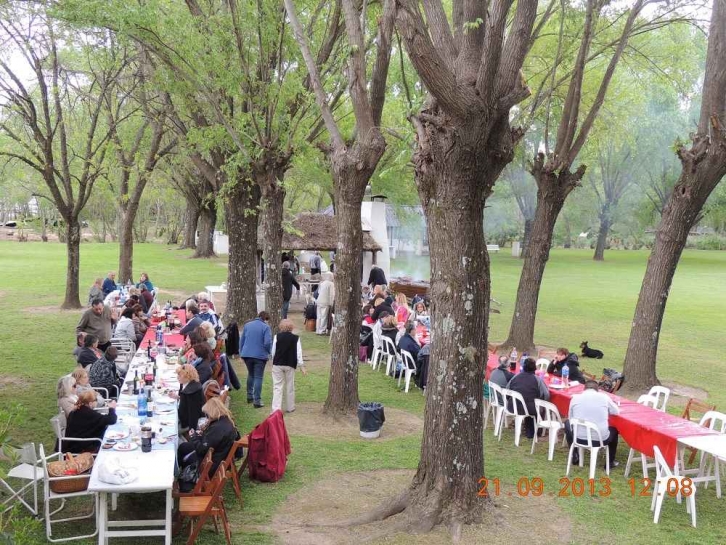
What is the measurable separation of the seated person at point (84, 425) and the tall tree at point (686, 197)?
32.2ft

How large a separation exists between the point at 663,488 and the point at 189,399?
5363mm

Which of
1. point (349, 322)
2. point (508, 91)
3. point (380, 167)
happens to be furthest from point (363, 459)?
point (380, 167)

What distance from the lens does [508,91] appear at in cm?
616

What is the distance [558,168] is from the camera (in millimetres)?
14680

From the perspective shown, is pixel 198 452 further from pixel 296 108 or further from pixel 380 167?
pixel 380 167

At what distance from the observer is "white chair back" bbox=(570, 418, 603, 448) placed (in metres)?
8.38

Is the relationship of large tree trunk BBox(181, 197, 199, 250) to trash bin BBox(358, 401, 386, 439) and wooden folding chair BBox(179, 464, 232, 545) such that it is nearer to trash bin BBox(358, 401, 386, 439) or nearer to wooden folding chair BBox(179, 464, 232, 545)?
trash bin BBox(358, 401, 386, 439)

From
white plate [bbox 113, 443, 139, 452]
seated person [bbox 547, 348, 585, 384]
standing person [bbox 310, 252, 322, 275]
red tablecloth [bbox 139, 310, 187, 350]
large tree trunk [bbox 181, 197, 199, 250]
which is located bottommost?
white plate [bbox 113, 443, 139, 452]

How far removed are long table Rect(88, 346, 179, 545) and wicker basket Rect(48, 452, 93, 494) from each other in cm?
19

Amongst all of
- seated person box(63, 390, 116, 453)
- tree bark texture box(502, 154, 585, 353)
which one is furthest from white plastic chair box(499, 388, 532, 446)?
tree bark texture box(502, 154, 585, 353)

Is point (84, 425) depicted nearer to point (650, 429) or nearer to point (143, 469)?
point (143, 469)

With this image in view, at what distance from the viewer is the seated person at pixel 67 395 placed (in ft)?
25.8

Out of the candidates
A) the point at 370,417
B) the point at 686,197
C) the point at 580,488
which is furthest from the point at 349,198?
the point at 686,197

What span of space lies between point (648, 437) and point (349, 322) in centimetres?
439
